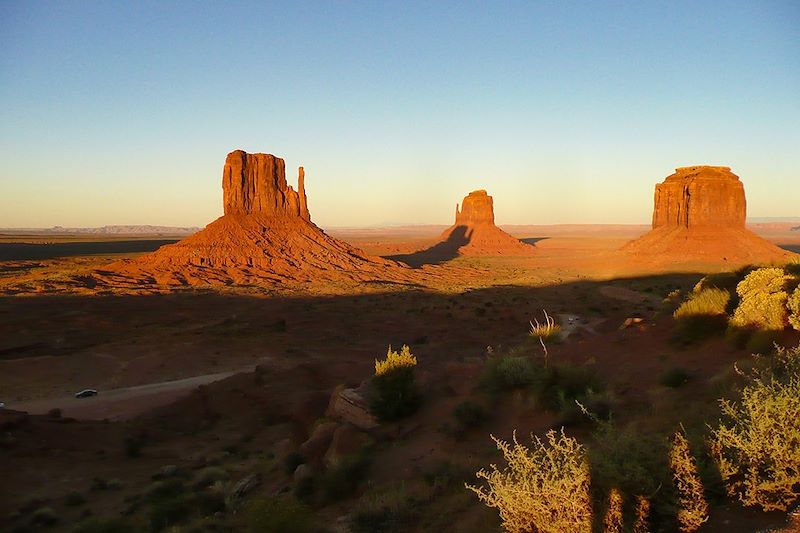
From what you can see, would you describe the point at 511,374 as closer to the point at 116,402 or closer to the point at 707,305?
the point at 707,305

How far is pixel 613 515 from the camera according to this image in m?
4.45

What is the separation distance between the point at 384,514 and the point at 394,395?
4.57 metres

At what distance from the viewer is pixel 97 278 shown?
51344 mm

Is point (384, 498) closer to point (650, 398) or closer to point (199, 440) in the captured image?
→ point (650, 398)

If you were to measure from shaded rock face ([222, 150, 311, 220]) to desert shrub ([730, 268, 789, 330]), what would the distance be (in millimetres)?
62795

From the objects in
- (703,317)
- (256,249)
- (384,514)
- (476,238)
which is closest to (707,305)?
(703,317)

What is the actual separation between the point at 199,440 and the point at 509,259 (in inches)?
3233

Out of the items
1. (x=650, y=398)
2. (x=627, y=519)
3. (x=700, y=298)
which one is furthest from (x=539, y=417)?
(x=700, y=298)

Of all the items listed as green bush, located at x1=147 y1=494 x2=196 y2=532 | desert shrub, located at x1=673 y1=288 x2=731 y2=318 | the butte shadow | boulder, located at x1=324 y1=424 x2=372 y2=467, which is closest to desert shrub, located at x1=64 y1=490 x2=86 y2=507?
green bush, located at x1=147 y1=494 x2=196 y2=532

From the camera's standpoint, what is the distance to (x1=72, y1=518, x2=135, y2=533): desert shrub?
9.23 m

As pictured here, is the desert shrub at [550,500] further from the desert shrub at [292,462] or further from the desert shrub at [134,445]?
the desert shrub at [134,445]

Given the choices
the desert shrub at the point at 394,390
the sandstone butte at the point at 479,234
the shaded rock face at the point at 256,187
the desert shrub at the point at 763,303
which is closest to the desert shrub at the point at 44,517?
the desert shrub at the point at 394,390

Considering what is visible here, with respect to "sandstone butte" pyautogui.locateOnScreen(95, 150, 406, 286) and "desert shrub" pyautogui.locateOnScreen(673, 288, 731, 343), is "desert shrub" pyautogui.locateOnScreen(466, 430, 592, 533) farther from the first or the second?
"sandstone butte" pyautogui.locateOnScreen(95, 150, 406, 286)

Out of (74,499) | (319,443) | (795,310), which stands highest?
(795,310)
